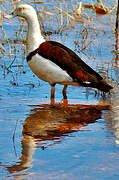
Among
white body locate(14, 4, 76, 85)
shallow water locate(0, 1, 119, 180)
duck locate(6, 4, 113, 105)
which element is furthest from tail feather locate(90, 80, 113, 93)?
white body locate(14, 4, 76, 85)

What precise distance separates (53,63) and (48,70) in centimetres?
12

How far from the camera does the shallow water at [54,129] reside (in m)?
3.26

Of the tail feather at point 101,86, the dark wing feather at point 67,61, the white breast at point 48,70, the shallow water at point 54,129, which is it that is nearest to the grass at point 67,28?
the shallow water at point 54,129

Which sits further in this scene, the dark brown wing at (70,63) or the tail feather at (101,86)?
the tail feather at (101,86)

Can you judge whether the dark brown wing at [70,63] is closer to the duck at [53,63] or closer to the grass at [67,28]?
the duck at [53,63]

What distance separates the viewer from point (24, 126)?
445 cm

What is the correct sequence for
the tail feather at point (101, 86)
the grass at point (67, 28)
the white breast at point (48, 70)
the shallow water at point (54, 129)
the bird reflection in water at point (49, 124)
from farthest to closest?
the grass at point (67, 28)
the tail feather at point (101, 86)
the white breast at point (48, 70)
the bird reflection in water at point (49, 124)
the shallow water at point (54, 129)

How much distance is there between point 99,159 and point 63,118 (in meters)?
1.49

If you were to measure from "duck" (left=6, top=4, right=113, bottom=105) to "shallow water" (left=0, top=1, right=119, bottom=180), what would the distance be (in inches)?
12.2

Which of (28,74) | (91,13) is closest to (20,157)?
(28,74)

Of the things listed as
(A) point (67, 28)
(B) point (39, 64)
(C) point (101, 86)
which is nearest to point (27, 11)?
(B) point (39, 64)

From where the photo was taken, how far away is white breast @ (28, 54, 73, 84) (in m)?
5.62

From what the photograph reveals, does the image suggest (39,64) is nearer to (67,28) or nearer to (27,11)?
(27,11)

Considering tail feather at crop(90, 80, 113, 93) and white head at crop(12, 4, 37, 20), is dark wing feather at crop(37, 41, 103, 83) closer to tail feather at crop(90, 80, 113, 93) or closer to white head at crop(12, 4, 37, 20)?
tail feather at crop(90, 80, 113, 93)
